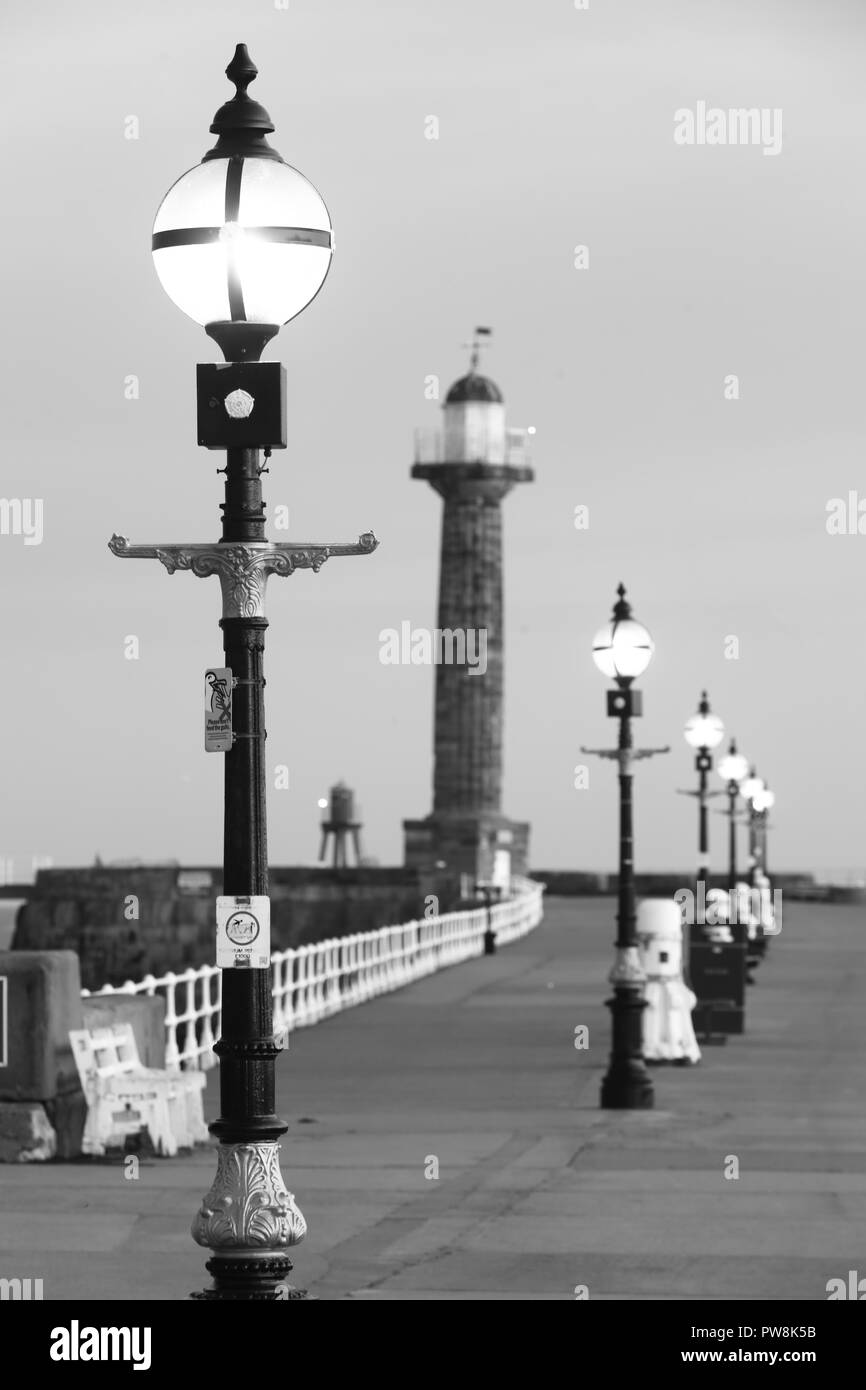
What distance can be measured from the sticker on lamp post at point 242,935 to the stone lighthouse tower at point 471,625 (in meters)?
79.0

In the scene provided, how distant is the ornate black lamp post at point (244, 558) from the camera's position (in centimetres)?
861

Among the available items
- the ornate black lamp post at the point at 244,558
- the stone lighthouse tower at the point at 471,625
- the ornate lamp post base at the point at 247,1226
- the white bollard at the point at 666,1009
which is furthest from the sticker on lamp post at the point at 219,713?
the stone lighthouse tower at the point at 471,625

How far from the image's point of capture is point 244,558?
8.82 metres

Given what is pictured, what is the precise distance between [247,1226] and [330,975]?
936 inches

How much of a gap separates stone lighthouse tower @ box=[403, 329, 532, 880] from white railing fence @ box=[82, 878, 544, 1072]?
33.1 m

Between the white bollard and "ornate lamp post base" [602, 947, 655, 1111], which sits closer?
"ornate lamp post base" [602, 947, 655, 1111]

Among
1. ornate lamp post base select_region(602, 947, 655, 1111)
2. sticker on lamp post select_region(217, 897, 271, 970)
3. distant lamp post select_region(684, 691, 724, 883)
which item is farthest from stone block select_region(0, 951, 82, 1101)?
distant lamp post select_region(684, 691, 724, 883)

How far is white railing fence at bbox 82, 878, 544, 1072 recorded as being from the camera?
22.4 metres

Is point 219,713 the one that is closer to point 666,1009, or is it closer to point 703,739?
point 666,1009

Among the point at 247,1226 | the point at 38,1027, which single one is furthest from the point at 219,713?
the point at 38,1027

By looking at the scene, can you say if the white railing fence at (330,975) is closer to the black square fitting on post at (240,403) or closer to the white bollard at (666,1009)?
the white bollard at (666,1009)

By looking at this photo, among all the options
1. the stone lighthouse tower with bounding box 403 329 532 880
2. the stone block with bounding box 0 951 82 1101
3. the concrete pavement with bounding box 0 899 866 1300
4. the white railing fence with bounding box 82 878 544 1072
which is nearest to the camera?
the concrete pavement with bounding box 0 899 866 1300

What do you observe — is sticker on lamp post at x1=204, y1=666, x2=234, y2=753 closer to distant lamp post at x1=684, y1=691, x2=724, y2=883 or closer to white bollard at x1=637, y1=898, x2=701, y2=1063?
white bollard at x1=637, y1=898, x2=701, y2=1063

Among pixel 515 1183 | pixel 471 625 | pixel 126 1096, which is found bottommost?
pixel 515 1183
